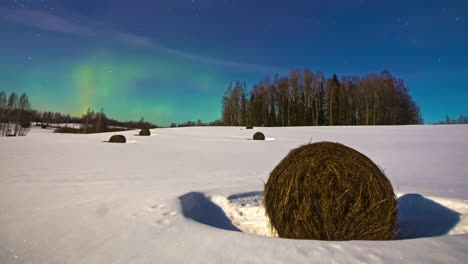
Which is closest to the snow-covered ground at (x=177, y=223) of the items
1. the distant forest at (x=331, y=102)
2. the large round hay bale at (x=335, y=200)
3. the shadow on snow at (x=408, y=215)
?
the shadow on snow at (x=408, y=215)

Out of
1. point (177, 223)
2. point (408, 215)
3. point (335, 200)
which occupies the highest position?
point (335, 200)

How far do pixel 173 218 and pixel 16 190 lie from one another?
14.5 feet

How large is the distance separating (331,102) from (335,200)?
48.7m

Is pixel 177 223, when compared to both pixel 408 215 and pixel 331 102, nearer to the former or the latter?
pixel 408 215

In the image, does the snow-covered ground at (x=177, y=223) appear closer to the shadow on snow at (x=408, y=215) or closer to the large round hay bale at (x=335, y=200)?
the shadow on snow at (x=408, y=215)

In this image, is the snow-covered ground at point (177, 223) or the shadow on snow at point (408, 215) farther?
the shadow on snow at point (408, 215)

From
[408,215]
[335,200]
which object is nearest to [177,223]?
[335,200]

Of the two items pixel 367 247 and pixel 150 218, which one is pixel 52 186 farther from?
pixel 367 247

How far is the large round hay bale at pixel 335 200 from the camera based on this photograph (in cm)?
330

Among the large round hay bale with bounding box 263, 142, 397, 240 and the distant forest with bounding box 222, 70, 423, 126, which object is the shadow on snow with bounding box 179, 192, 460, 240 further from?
the distant forest with bounding box 222, 70, 423, 126

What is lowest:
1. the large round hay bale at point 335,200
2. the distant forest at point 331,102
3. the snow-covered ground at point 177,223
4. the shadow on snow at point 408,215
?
the shadow on snow at point 408,215

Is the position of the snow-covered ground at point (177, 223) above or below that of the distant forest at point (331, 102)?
below

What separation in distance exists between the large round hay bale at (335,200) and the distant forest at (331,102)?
4847 centimetres

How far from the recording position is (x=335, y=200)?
10.9 feet
